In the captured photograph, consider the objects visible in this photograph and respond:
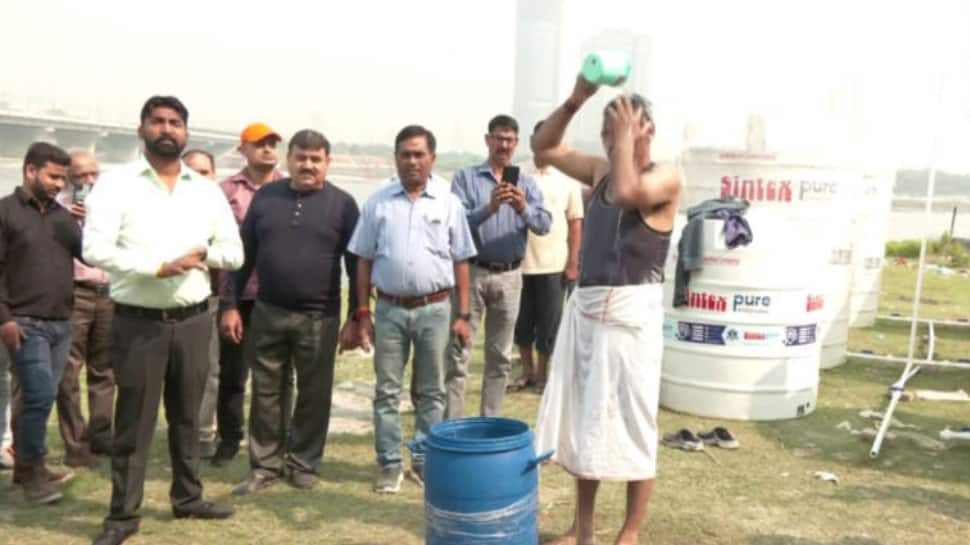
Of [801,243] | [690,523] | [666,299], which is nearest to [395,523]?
[690,523]

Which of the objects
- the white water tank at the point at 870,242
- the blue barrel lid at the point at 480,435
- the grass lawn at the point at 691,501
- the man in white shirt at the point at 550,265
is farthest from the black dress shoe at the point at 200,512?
the white water tank at the point at 870,242

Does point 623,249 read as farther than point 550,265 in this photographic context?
No

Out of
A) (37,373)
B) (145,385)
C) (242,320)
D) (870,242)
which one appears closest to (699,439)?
(242,320)

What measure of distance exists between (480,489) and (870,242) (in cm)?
880

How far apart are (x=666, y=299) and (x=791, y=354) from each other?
1.05m

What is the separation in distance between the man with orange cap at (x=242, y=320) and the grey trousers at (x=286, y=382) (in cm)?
48

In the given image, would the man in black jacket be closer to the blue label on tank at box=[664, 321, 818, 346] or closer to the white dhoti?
the white dhoti

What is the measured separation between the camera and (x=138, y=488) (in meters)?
3.99

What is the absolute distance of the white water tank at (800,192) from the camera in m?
7.73

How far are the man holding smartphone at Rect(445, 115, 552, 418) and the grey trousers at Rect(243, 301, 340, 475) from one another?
3.49ft

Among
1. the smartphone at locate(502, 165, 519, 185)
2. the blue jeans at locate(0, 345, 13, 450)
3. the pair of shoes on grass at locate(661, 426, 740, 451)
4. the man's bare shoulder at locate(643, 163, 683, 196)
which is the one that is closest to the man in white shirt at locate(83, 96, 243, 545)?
the blue jeans at locate(0, 345, 13, 450)

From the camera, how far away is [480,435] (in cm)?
357

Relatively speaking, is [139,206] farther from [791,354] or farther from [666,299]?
[791,354]

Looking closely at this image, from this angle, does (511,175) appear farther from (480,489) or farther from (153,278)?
(480,489)
